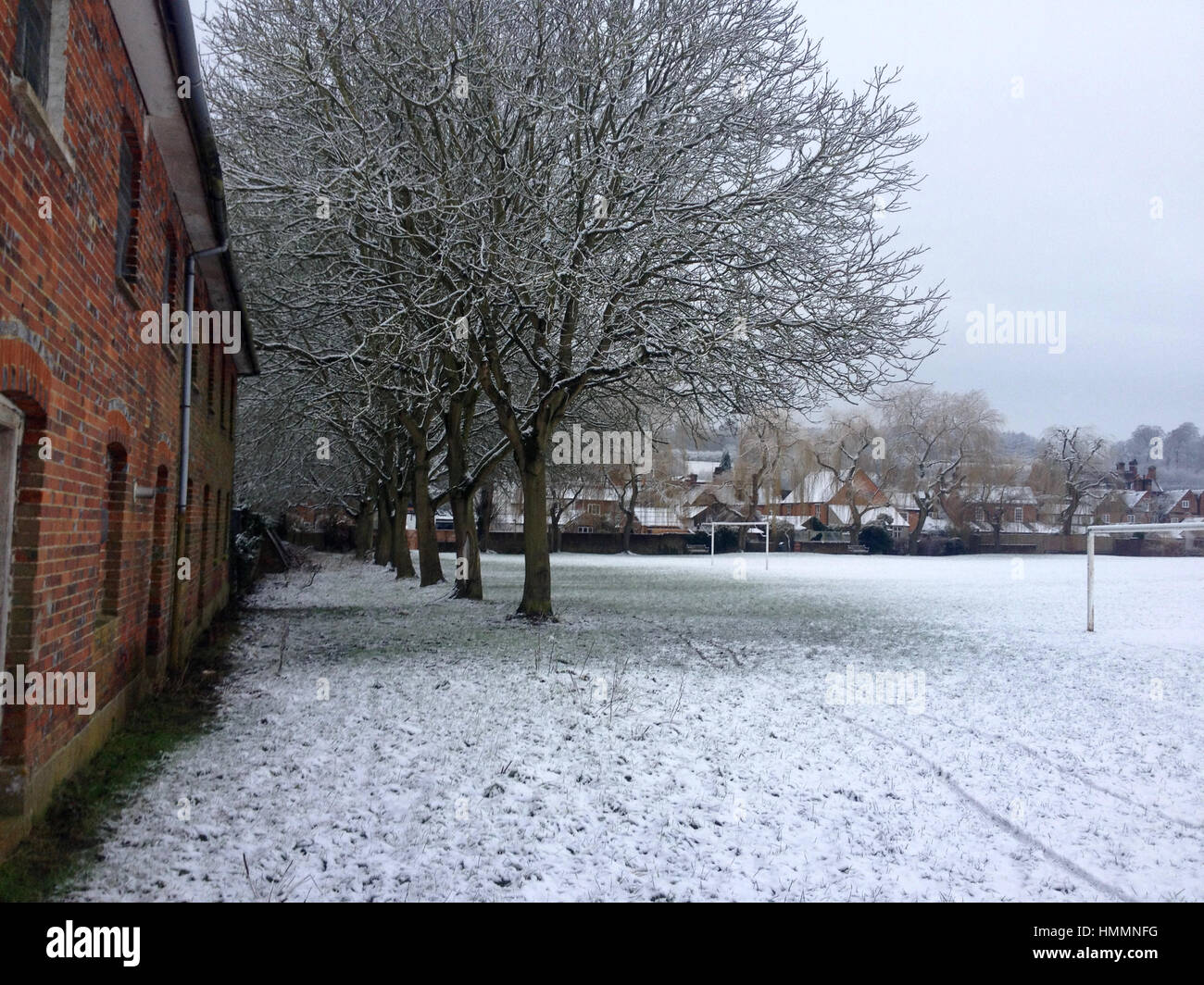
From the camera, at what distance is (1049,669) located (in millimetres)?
11719

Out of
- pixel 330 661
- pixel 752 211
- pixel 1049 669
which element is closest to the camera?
pixel 330 661

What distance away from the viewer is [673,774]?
22.6 ft

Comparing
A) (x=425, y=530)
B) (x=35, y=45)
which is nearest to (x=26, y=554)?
(x=35, y=45)

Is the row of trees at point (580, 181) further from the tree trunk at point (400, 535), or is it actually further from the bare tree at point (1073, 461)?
the bare tree at point (1073, 461)

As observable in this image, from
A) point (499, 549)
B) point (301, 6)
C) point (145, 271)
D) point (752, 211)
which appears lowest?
point (499, 549)

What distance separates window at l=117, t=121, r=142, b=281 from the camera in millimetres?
7227

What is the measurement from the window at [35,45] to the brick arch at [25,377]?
1.27 m

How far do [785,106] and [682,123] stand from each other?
1629mm

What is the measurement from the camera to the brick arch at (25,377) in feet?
13.1

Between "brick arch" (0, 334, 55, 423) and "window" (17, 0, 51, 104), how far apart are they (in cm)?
127

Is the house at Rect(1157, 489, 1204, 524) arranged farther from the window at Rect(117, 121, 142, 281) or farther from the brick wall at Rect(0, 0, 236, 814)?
the window at Rect(117, 121, 142, 281)

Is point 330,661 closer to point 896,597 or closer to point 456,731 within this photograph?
point 456,731

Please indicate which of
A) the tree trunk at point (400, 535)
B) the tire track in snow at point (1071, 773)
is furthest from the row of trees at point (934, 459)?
the tire track in snow at point (1071, 773)
